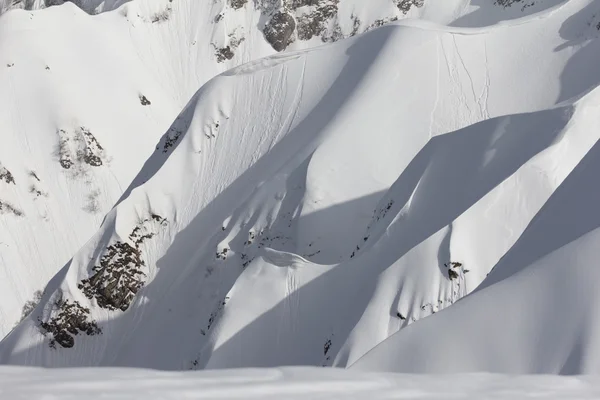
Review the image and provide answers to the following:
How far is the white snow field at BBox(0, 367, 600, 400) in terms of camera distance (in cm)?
533

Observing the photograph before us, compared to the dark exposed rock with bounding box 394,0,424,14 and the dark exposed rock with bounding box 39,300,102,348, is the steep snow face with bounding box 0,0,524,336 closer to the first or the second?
the dark exposed rock with bounding box 394,0,424,14

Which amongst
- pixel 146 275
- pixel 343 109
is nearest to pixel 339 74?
pixel 343 109

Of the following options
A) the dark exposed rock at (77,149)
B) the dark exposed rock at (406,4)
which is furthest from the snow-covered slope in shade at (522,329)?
the dark exposed rock at (406,4)

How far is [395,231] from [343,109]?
498 inches

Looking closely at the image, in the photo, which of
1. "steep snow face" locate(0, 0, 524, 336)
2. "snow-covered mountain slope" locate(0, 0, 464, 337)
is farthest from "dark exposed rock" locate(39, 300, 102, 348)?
"snow-covered mountain slope" locate(0, 0, 464, 337)

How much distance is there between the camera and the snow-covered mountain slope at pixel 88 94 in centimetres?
7462

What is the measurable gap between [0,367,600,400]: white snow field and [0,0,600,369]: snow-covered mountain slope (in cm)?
2194

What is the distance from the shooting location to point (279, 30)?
92.3 metres

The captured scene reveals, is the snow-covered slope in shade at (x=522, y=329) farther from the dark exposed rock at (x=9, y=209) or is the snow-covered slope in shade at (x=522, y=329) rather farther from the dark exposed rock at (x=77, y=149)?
the dark exposed rock at (x=77, y=149)

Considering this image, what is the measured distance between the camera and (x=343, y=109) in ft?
146

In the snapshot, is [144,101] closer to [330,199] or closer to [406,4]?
[406,4]

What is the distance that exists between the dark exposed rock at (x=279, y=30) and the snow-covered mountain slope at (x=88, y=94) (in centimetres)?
59

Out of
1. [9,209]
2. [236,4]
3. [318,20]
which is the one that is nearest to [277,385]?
[9,209]

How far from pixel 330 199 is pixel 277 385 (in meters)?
34.7
